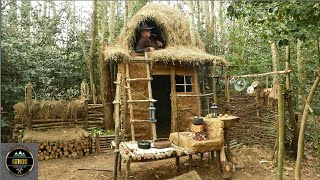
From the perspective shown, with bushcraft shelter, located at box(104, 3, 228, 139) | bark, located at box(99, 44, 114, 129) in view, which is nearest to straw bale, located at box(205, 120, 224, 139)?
bushcraft shelter, located at box(104, 3, 228, 139)

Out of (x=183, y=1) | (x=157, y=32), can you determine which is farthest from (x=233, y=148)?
(x=183, y=1)

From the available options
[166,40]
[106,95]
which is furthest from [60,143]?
[166,40]

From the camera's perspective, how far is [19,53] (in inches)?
316

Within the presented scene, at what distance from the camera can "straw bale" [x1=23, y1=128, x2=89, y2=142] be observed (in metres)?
6.95

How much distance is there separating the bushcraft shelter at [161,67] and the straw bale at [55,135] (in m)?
1.17

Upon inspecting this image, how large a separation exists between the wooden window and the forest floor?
121cm

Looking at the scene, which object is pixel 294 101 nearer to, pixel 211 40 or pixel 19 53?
pixel 211 40

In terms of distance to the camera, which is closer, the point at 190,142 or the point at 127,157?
the point at 127,157

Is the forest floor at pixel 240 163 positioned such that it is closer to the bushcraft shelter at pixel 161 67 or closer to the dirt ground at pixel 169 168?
the dirt ground at pixel 169 168

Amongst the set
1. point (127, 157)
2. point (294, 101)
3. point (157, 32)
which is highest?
point (157, 32)

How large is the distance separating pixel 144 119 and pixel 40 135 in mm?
2528

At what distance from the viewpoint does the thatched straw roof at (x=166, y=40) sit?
24.7 ft
